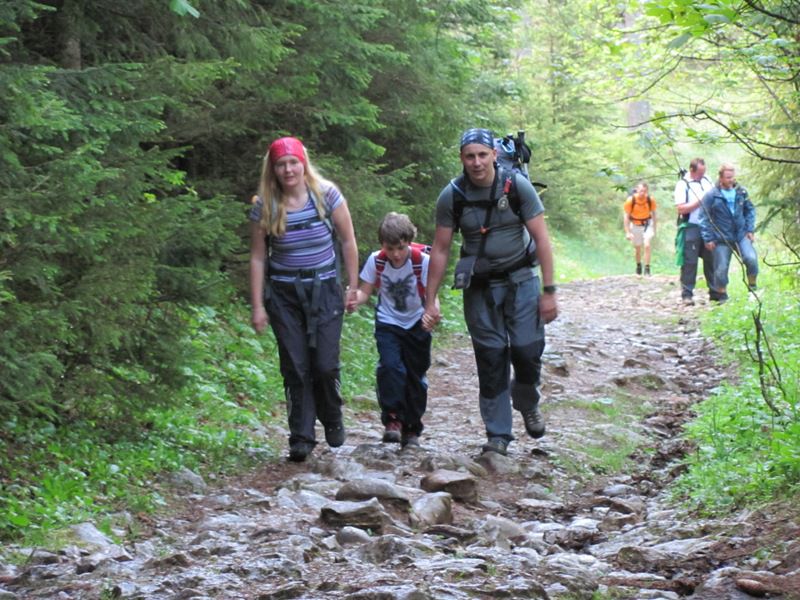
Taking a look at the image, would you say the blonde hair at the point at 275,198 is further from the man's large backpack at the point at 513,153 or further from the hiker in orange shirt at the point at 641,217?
the hiker in orange shirt at the point at 641,217

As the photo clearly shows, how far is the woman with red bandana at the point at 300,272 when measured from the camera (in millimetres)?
7402

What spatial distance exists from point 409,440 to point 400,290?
1.17m

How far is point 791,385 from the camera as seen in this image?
828 centimetres

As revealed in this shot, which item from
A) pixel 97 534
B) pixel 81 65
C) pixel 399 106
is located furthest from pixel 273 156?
pixel 399 106

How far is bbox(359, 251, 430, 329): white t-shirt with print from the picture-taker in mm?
8133

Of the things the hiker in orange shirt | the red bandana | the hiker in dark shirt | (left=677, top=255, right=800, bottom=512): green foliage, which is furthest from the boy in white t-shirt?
the hiker in orange shirt

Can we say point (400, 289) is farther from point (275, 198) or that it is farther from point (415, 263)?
point (275, 198)

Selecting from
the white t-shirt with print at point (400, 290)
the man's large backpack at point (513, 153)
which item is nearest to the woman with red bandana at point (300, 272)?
the white t-shirt with print at point (400, 290)

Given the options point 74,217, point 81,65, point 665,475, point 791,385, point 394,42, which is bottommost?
point 665,475

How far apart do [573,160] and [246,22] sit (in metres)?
20.0

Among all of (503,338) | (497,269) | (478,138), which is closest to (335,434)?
(503,338)

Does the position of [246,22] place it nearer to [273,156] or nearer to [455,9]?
[273,156]

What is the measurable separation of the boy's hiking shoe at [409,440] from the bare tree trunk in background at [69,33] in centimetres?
375

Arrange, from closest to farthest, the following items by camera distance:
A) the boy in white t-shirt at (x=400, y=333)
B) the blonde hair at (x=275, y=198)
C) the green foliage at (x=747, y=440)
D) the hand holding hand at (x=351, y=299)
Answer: the green foliage at (x=747, y=440) < the blonde hair at (x=275, y=198) < the hand holding hand at (x=351, y=299) < the boy in white t-shirt at (x=400, y=333)
